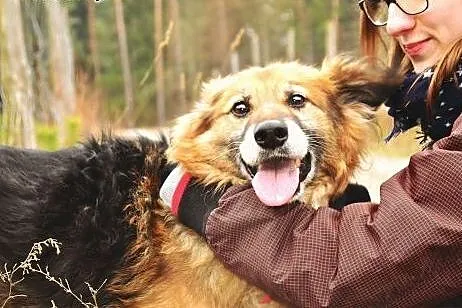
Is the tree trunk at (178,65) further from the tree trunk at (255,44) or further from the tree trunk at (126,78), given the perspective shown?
the tree trunk at (255,44)

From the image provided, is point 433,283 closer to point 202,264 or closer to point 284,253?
point 284,253

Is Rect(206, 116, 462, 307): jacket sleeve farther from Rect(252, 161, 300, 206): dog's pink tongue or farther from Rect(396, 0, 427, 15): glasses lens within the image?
Rect(396, 0, 427, 15): glasses lens

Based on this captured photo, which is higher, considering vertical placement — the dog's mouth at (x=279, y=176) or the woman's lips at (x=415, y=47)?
the woman's lips at (x=415, y=47)

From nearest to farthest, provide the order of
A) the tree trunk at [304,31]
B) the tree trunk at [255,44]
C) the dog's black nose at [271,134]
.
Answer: the dog's black nose at [271,134], the tree trunk at [255,44], the tree trunk at [304,31]

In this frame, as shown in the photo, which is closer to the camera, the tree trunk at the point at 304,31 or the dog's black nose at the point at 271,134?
the dog's black nose at the point at 271,134

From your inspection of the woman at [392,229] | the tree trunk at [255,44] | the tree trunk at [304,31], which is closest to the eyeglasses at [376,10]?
the woman at [392,229]

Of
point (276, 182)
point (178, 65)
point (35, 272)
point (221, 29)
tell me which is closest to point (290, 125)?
point (276, 182)

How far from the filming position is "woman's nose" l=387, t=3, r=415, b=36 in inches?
101

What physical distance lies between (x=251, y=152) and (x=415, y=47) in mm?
744

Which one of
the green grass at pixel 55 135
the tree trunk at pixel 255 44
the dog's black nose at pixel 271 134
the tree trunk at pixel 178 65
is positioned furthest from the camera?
the tree trunk at pixel 255 44

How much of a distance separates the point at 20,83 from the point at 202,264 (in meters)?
3.30

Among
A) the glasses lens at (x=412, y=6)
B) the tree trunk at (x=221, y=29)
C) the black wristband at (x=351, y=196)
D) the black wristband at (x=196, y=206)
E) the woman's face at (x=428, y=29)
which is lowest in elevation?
the tree trunk at (x=221, y=29)

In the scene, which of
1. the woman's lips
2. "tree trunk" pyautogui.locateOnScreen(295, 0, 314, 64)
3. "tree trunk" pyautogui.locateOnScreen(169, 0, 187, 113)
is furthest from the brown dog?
"tree trunk" pyautogui.locateOnScreen(295, 0, 314, 64)

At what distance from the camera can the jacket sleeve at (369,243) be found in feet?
7.02
